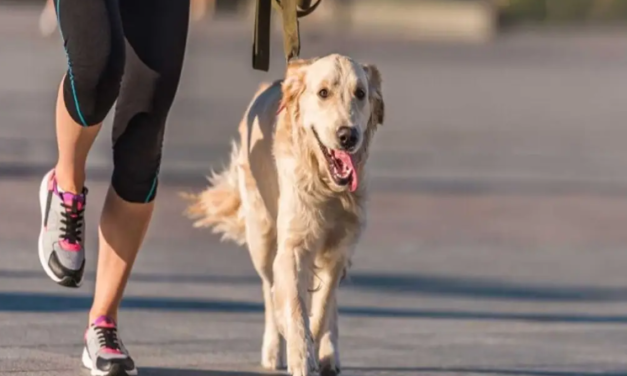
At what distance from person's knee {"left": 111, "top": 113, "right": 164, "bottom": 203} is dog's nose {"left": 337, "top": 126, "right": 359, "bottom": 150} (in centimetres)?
70

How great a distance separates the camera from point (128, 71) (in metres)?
5.94

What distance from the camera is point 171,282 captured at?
9344mm

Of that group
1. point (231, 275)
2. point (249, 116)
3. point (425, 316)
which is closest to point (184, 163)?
point (231, 275)

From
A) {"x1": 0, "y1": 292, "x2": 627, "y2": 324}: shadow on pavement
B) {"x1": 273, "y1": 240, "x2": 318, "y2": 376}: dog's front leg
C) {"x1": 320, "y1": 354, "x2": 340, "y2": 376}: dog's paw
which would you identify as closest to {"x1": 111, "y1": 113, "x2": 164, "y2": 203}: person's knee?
{"x1": 273, "y1": 240, "x2": 318, "y2": 376}: dog's front leg

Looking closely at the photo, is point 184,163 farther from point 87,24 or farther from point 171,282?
point 87,24

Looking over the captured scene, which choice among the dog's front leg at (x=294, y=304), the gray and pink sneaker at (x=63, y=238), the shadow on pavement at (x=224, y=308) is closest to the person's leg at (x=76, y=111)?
the gray and pink sneaker at (x=63, y=238)

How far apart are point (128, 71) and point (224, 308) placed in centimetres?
287

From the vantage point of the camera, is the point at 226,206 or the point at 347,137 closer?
the point at 347,137

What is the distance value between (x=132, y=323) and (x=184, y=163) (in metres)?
8.31

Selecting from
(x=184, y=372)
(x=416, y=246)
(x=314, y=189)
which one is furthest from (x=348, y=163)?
(x=416, y=246)

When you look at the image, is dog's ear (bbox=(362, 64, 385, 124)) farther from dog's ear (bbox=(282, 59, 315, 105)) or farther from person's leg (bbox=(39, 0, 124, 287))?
person's leg (bbox=(39, 0, 124, 287))

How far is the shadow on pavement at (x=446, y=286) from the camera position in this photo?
9.56 m

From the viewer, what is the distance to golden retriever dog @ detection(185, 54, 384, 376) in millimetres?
6156

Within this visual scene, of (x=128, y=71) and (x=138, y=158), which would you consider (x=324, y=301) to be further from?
(x=128, y=71)
